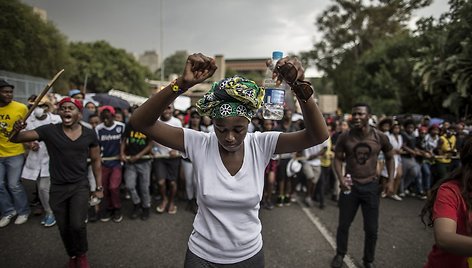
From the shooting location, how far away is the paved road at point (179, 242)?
3.80 meters

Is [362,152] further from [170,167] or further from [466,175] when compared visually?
[170,167]

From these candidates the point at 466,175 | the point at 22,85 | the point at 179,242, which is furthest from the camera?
the point at 22,85

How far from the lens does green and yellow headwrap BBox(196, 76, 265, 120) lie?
1.68m

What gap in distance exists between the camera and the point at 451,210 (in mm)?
1698

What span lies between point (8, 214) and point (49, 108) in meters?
2.00

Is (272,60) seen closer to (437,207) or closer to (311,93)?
(311,93)

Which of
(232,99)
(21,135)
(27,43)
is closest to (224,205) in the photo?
(232,99)

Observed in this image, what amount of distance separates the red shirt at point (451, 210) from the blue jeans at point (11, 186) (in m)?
5.57

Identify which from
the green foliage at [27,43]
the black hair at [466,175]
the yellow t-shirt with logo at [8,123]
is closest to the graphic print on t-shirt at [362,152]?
the black hair at [466,175]

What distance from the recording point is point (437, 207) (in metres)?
1.75

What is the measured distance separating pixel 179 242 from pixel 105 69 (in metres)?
33.5

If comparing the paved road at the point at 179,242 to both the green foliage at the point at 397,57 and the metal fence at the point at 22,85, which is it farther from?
the green foliage at the point at 397,57

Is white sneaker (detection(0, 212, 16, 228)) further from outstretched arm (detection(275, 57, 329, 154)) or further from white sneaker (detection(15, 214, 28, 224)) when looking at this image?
outstretched arm (detection(275, 57, 329, 154))

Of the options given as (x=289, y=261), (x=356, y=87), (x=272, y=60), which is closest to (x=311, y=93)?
(x=272, y=60)
